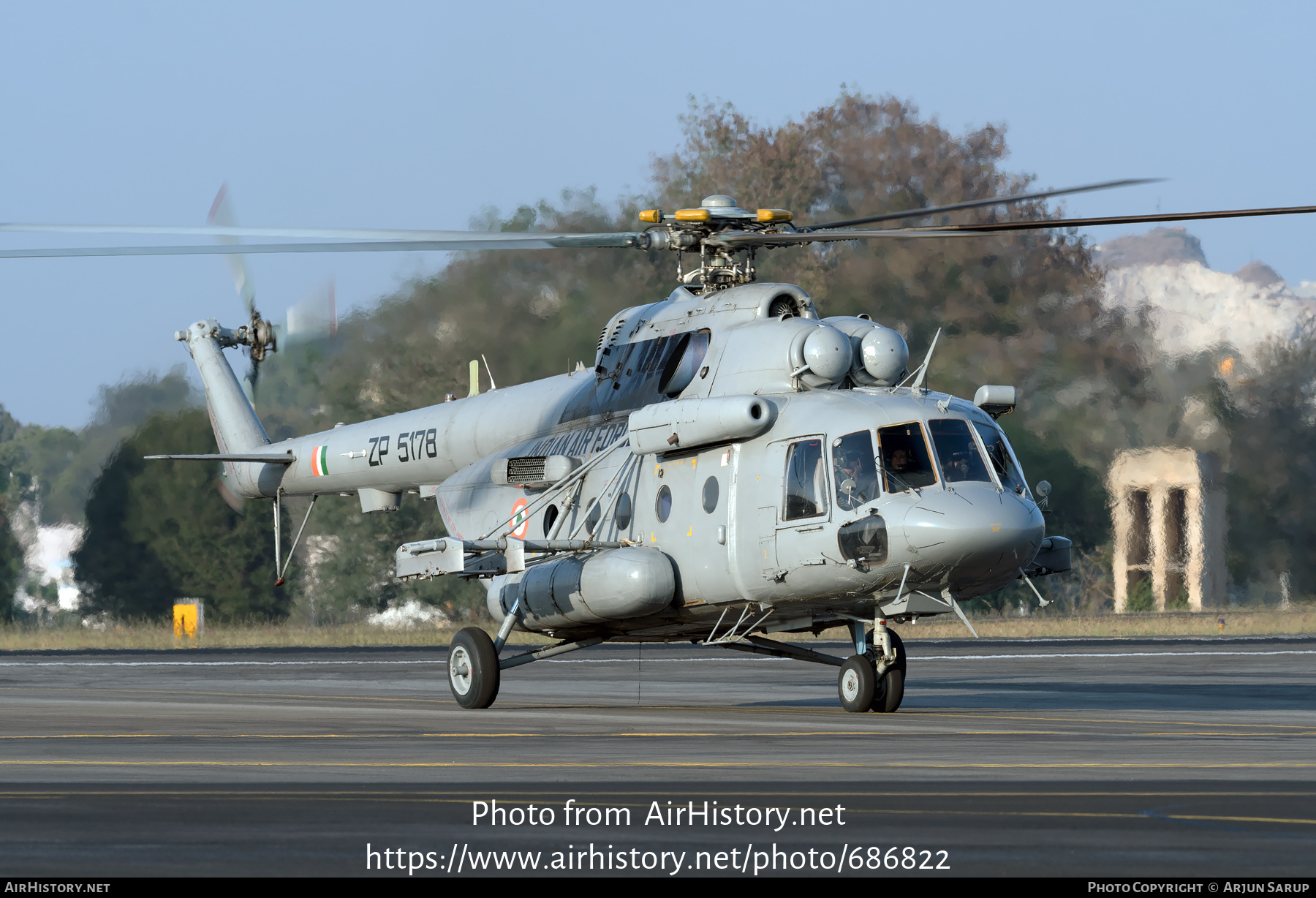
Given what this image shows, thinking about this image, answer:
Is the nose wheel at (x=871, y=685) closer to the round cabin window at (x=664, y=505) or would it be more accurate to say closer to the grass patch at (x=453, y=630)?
the round cabin window at (x=664, y=505)

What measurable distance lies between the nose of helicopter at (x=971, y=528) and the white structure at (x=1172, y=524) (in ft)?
68.3

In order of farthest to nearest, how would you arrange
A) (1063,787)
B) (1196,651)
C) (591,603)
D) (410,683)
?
(1196,651) < (410,683) < (591,603) < (1063,787)

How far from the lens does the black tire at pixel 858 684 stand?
17344 millimetres

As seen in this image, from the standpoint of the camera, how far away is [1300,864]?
7180 mm

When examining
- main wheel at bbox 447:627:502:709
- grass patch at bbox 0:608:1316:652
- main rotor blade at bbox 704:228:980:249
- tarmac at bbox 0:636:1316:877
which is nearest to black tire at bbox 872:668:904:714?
tarmac at bbox 0:636:1316:877

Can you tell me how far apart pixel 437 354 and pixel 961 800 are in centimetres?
3011

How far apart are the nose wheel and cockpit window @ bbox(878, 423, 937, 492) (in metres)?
1.92

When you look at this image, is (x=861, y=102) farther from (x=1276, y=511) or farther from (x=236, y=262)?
(x=236, y=262)

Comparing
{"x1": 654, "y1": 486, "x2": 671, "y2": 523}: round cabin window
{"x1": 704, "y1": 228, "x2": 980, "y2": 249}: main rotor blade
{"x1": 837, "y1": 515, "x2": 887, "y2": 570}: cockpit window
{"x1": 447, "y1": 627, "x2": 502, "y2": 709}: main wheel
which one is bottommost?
{"x1": 447, "y1": 627, "x2": 502, "y2": 709}: main wheel

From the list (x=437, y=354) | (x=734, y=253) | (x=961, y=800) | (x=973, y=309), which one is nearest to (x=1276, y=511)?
(x=973, y=309)

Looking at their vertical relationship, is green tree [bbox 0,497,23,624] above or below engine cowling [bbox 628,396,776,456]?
below

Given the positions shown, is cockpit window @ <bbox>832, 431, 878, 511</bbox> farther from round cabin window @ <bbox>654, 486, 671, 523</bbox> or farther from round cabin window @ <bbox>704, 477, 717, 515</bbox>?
round cabin window @ <bbox>654, 486, 671, 523</bbox>

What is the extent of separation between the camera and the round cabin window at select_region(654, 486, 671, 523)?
717 inches

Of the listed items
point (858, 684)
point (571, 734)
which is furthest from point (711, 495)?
point (571, 734)
